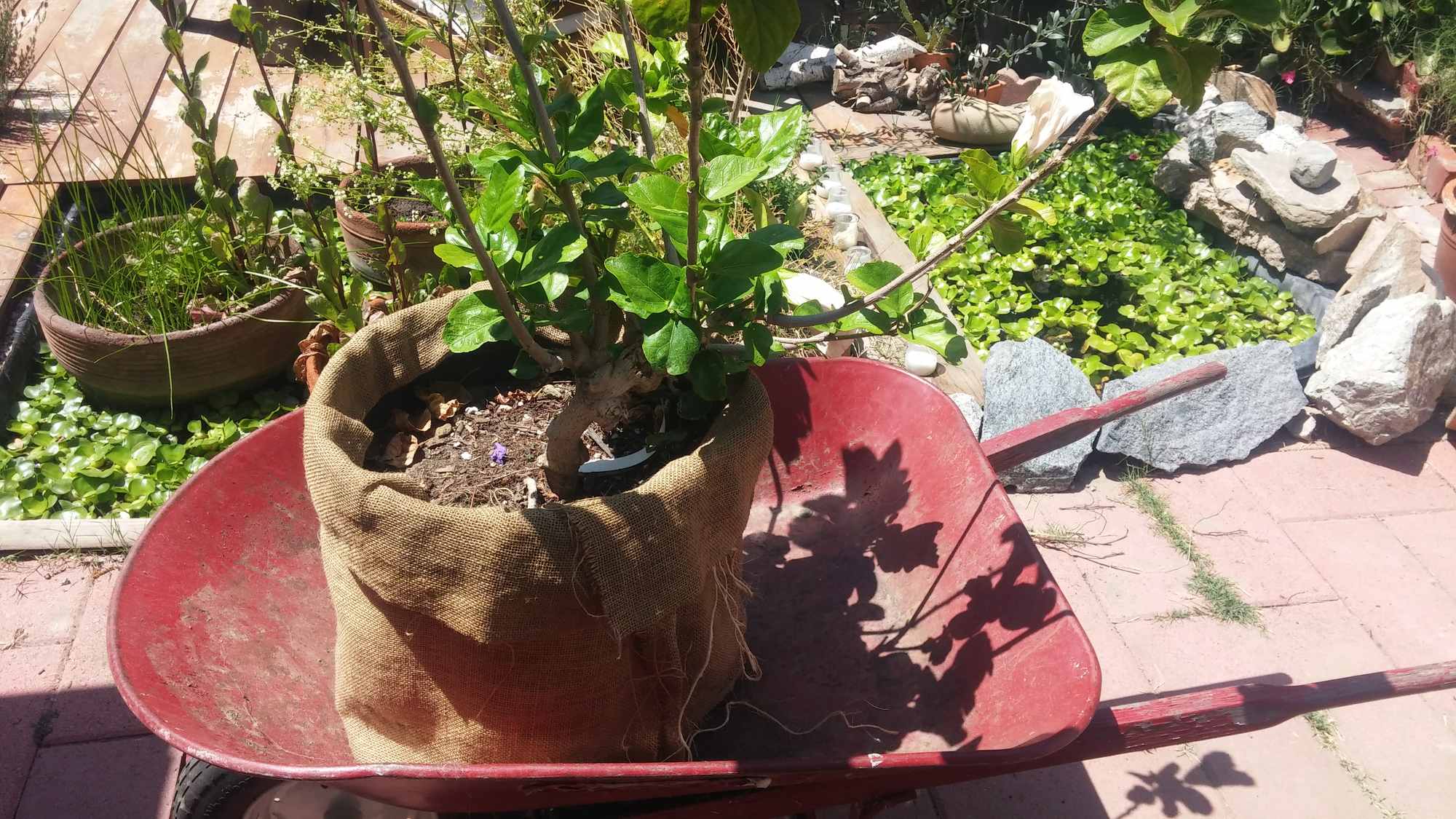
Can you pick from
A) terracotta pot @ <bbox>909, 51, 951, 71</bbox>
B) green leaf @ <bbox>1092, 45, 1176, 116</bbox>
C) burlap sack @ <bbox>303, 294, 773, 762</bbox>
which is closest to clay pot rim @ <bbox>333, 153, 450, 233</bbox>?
burlap sack @ <bbox>303, 294, 773, 762</bbox>

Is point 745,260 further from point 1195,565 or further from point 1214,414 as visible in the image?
point 1214,414

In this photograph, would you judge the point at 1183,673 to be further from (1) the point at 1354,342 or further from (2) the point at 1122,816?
(1) the point at 1354,342

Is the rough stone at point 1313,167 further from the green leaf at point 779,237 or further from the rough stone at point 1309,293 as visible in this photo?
the green leaf at point 779,237

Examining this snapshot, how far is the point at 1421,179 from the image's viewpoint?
432 cm

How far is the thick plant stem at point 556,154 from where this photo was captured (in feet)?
3.29

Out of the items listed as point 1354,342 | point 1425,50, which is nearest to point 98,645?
point 1354,342

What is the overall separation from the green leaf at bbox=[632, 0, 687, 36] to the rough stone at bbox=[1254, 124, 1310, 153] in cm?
360

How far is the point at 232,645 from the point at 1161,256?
11.6ft

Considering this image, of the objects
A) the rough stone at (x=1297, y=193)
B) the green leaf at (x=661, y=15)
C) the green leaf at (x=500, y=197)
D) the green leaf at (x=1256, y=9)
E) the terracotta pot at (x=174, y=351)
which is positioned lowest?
the rough stone at (x=1297, y=193)

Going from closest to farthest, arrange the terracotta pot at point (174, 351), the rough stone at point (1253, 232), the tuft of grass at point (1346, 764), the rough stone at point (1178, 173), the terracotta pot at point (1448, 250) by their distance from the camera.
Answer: the tuft of grass at point (1346, 764) → the terracotta pot at point (174, 351) → the terracotta pot at point (1448, 250) → the rough stone at point (1253, 232) → the rough stone at point (1178, 173)

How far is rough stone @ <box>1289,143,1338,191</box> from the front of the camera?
3.51 metres

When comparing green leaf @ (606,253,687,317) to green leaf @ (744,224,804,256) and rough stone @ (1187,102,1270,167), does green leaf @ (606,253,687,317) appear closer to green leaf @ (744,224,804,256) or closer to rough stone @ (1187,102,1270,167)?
green leaf @ (744,224,804,256)

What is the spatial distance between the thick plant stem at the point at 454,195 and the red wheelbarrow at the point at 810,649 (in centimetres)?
53

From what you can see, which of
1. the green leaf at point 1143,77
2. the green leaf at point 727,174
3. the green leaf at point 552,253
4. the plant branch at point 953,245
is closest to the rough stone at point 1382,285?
the plant branch at point 953,245
